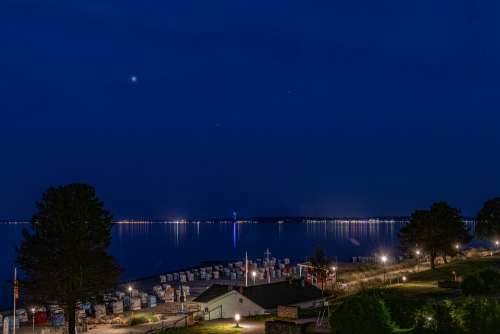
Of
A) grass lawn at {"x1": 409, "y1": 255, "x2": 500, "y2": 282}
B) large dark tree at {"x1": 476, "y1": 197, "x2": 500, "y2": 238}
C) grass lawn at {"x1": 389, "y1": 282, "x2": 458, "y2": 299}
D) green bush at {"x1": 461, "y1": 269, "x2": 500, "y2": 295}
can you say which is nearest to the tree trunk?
grass lawn at {"x1": 389, "y1": 282, "x2": 458, "y2": 299}

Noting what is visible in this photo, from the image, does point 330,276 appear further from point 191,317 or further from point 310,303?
point 191,317

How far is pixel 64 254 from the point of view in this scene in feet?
108

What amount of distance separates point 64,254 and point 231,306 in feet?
33.3

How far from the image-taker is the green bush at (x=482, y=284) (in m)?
32.5

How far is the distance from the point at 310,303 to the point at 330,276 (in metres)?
17.0

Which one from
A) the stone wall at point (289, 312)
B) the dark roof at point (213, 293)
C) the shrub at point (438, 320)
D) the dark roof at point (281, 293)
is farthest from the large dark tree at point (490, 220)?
the shrub at point (438, 320)

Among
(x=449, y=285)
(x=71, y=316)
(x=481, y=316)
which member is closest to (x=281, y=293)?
(x=449, y=285)

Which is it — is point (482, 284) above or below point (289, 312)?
above

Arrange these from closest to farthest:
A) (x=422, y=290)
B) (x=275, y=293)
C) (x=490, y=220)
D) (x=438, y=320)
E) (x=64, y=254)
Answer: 1. (x=438, y=320)
2. (x=64, y=254)
3. (x=275, y=293)
4. (x=422, y=290)
5. (x=490, y=220)

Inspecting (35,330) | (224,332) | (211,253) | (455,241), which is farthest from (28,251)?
(211,253)

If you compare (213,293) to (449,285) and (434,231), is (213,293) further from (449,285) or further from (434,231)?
(434,231)

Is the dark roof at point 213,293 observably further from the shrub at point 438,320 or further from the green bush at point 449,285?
the shrub at point 438,320

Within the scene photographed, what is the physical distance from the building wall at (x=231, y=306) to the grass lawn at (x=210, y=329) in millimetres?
4737

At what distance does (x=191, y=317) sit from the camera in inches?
1340
